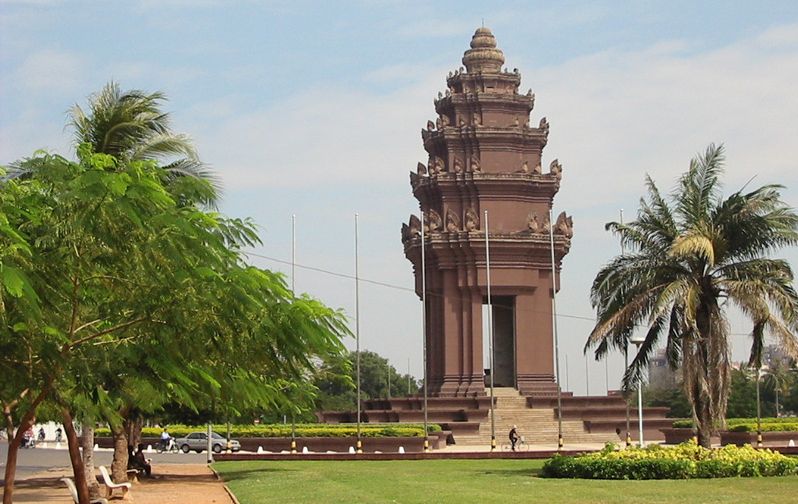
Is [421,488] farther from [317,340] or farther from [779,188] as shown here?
[779,188]

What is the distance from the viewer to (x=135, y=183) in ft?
48.6

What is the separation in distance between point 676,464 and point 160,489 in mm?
12497

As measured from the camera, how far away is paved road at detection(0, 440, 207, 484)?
43.2 m

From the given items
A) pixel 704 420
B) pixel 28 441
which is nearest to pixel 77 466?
pixel 704 420

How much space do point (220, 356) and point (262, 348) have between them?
4.35ft

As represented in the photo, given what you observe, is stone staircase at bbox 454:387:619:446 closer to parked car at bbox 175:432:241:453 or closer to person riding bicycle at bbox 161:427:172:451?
parked car at bbox 175:432:241:453

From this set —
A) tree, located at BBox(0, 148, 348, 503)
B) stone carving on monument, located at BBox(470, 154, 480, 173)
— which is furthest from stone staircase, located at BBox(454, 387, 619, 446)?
tree, located at BBox(0, 148, 348, 503)

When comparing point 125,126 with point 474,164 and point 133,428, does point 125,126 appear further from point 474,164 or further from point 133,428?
point 474,164

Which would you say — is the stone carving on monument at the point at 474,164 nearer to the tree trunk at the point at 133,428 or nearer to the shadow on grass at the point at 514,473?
the tree trunk at the point at 133,428

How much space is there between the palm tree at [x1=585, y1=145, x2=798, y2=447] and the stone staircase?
25124mm

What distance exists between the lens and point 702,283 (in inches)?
1091

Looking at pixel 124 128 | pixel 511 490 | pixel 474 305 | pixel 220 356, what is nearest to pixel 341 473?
pixel 511 490

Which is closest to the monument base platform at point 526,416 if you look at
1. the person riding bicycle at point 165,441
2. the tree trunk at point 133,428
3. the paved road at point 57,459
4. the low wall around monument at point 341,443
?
the low wall around monument at point 341,443

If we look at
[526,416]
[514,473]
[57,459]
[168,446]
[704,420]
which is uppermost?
[526,416]
